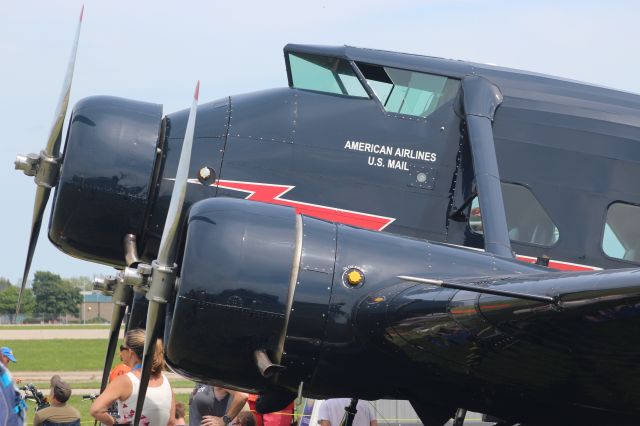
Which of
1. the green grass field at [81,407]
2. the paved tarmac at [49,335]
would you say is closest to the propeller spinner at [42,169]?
the green grass field at [81,407]

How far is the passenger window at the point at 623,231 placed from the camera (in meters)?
11.0

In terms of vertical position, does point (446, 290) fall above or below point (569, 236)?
below

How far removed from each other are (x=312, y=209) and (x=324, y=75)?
63.9 inches

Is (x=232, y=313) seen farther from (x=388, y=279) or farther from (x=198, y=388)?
(x=198, y=388)

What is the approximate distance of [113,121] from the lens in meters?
10.5

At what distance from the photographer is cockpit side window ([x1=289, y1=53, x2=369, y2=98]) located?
11.4m

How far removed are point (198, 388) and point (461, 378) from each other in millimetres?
4967

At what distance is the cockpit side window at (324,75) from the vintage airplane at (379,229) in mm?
18

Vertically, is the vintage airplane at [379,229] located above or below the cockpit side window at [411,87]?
below

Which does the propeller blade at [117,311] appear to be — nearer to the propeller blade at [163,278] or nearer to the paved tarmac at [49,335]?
the propeller blade at [163,278]

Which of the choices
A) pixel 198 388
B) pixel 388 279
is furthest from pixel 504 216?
pixel 198 388

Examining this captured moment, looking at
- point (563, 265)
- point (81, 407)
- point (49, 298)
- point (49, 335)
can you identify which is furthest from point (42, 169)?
point (49, 298)

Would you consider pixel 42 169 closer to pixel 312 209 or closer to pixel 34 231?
pixel 34 231

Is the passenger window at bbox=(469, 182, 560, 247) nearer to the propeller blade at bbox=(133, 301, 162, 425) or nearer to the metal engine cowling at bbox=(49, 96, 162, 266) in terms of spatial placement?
the metal engine cowling at bbox=(49, 96, 162, 266)
